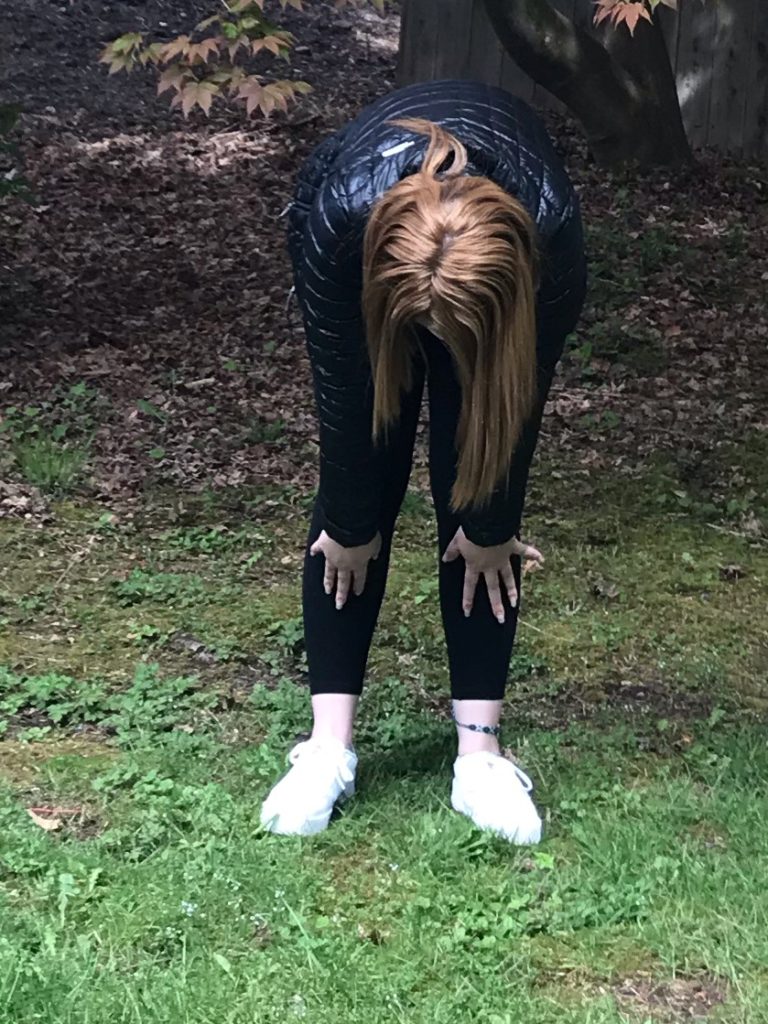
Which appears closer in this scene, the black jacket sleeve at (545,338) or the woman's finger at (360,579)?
the black jacket sleeve at (545,338)

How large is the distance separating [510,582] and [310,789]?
607 mm

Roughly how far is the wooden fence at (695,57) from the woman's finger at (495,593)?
18.0 ft

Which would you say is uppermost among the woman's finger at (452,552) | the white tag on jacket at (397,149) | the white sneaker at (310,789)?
the white tag on jacket at (397,149)

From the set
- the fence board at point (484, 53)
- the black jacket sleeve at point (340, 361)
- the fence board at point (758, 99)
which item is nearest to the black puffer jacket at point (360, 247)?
the black jacket sleeve at point (340, 361)

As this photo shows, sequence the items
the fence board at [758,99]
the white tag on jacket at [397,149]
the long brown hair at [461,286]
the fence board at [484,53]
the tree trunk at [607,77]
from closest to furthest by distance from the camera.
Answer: the long brown hair at [461,286]
the white tag on jacket at [397,149]
the tree trunk at [607,77]
the fence board at [758,99]
the fence board at [484,53]

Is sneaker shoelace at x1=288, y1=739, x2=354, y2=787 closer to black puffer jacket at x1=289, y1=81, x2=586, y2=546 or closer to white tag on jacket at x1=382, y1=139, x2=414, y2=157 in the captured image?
black puffer jacket at x1=289, y1=81, x2=586, y2=546

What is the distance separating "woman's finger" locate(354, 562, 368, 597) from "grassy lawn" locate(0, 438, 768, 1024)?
0.46 m

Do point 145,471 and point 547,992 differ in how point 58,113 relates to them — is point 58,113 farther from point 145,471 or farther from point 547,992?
point 547,992

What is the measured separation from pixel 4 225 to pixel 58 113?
67.7 inches

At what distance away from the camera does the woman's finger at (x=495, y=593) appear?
8.51 ft

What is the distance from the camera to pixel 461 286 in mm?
1975

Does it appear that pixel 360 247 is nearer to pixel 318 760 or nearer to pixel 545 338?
pixel 545 338

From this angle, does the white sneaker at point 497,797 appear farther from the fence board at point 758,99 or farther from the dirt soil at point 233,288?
the fence board at point 758,99

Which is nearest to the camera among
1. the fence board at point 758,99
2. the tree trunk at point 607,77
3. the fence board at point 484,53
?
the tree trunk at point 607,77
